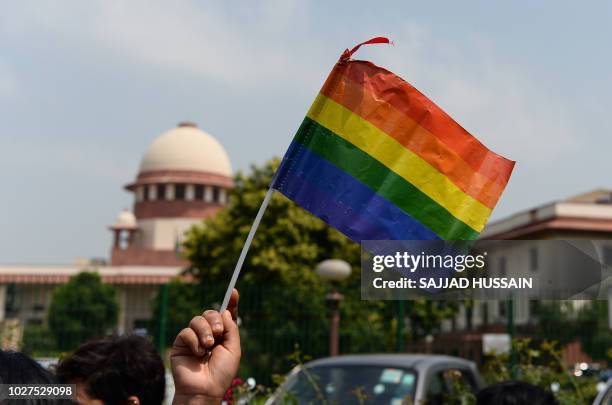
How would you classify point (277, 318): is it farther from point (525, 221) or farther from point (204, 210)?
point (204, 210)

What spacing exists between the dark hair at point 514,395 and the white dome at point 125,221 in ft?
204

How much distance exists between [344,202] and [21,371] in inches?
57.0

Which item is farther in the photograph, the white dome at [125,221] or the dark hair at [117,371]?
the white dome at [125,221]

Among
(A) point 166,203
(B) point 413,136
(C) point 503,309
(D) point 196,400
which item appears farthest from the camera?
(A) point 166,203

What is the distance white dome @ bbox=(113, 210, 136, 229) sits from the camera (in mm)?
63869

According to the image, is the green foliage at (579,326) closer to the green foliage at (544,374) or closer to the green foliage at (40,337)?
the green foliage at (544,374)

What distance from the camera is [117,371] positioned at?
99.9 inches

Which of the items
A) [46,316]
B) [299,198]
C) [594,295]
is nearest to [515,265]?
[594,295]

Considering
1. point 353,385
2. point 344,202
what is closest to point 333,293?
point 353,385

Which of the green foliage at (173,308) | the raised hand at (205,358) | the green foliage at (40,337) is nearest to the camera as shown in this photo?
the raised hand at (205,358)

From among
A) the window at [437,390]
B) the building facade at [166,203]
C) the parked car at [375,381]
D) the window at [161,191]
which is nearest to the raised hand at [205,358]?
the parked car at [375,381]

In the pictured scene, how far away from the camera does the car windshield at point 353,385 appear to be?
16.9ft

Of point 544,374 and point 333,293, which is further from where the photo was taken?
point 333,293

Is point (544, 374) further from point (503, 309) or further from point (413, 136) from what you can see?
point (503, 309)
